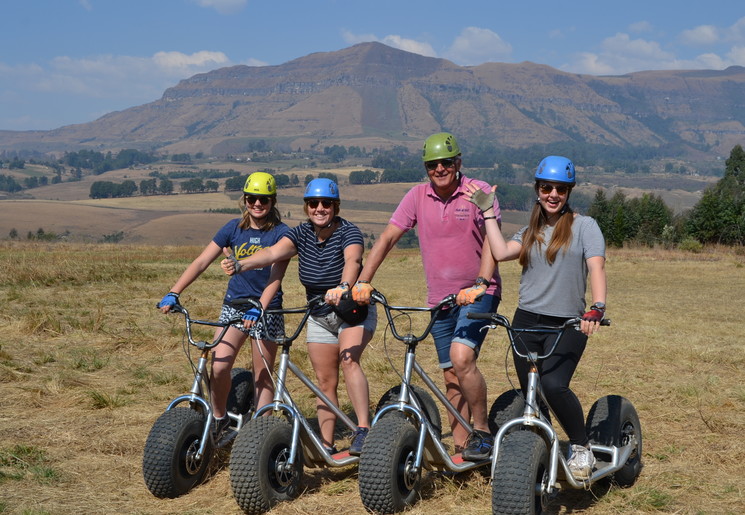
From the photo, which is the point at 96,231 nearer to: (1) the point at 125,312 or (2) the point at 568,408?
(1) the point at 125,312

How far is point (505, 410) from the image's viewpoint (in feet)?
19.6

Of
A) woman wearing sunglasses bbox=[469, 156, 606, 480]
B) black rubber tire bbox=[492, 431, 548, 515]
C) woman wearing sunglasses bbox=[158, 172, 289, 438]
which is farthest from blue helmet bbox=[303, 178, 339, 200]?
black rubber tire bbox=[492, 431, 548, 515]

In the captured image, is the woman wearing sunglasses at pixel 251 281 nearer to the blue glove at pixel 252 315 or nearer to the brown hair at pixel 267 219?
the brown hair at pixel 267 219

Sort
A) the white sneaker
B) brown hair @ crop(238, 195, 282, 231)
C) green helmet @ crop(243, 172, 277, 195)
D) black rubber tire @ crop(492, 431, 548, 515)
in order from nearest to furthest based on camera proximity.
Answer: black rubber tire @ crop(492, 431, 548, 515) → the white sneaker → green helmet @ crop(243, 172, 277, 195) → brown hair @ crop(238, 195, 282, 231)

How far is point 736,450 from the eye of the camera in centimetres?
684

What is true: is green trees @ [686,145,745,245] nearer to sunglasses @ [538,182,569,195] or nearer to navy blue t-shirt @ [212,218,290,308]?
navy blue t-shirt @ [212,218,290,308]

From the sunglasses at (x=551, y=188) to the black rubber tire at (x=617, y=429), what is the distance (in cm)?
Answer: 156

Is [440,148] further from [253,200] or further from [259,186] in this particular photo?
[253,200]

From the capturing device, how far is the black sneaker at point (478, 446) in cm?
563

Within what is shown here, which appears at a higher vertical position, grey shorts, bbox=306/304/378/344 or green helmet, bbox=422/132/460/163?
green helmet, bbox=422/132/460/163

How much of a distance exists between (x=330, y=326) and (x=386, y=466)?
132cm

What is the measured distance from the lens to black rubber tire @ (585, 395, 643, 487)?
575cm

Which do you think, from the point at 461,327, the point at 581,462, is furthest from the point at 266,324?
the point at 581,462

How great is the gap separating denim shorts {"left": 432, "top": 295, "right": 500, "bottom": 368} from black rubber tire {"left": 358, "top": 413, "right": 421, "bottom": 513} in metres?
0.76
